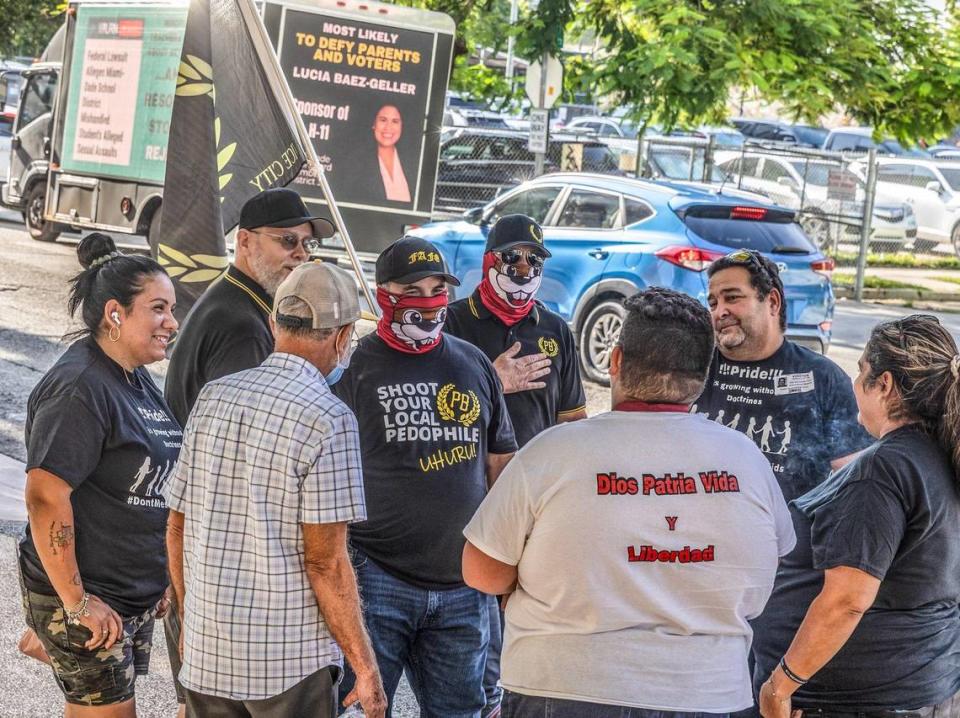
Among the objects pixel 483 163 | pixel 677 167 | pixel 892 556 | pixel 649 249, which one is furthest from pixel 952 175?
pixel 892 556

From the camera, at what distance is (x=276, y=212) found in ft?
14.1

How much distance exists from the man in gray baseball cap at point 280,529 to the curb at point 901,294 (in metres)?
17.0

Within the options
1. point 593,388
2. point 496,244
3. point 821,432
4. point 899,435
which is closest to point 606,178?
point 593,388

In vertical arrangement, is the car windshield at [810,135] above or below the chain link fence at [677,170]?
above

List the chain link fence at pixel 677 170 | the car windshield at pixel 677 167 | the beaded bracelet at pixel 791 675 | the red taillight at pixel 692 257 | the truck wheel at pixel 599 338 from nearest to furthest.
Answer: the beaded bracelet at pixel 791 675, the red taillight at pixel 692 257, the truck wheel at pixel 599 338, the chain link fence at pixel 677 170, the car windshield at pixel 677 167

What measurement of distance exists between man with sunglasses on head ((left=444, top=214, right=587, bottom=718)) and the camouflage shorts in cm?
162

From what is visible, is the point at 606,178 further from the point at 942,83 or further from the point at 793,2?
the point at 793,2

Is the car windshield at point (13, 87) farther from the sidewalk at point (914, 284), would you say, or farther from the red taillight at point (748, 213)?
the red taillight at point (748, 213)

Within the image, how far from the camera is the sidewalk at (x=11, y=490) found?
7.01m

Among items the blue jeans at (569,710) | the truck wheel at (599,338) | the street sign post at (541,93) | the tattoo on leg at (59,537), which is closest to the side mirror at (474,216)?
the street sign post at (541,93)

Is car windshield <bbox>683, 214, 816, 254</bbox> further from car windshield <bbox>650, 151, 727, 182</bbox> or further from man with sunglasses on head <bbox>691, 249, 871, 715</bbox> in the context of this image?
car windshield <bbox>650, 151, 727, 182</bbox>

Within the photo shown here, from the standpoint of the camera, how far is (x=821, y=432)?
410cm

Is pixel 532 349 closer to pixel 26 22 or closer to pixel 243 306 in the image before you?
pixel 243 306

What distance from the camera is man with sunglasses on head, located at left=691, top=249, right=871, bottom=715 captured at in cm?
409
